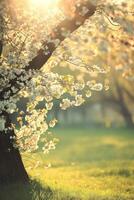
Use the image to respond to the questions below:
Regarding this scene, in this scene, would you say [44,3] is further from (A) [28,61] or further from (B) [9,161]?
(B) [9,161]

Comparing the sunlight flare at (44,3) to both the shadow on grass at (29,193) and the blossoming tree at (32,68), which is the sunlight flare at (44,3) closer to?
the blossoming tree at (32,68)

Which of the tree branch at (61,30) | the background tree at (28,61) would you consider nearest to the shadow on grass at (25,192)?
the background tree at (28,61)

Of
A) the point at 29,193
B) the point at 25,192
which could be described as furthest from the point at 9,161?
the point at 29,193

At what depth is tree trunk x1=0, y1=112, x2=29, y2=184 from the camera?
55.7 ft

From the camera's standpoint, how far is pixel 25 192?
16.3 metres

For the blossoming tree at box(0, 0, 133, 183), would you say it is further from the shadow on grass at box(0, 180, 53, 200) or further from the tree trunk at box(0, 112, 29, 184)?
the shadow on grass at box(0, 180, 53, 200)

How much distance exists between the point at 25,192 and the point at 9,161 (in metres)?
1.41

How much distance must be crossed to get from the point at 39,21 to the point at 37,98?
85.0 inches

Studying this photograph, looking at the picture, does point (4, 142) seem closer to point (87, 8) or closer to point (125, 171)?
point (87, 8)

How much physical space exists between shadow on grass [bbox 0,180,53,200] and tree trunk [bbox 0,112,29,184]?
46 centimetres

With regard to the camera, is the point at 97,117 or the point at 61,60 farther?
the point at 97,117

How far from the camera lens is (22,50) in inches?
630

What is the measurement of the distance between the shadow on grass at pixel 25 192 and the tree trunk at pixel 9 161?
462 mm

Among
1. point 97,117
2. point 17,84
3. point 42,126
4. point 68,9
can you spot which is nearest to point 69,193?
point 42,126
